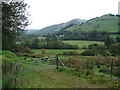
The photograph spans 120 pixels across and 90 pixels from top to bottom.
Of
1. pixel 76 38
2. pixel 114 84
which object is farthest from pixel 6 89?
pixel 76 38

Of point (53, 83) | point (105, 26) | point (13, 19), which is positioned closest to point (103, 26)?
point (105, 26)

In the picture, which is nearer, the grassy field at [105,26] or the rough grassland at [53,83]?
the rough grassland at [53,83]

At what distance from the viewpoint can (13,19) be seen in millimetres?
14602

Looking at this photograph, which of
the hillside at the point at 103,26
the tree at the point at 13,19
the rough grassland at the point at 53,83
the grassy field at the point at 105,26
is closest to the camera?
the rough grassland at the point at 53,83

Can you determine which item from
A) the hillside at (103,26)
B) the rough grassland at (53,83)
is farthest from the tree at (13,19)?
the hillside at (103,26)

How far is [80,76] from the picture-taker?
1174cm

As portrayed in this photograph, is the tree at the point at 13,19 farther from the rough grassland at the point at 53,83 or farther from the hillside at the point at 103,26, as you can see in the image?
the hillside at the point at 103,26

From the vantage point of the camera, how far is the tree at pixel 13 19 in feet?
45.5

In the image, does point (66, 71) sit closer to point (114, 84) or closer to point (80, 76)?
point (80, 76)

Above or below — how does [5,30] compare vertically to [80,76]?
above

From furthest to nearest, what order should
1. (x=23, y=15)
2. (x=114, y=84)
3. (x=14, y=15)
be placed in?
(x=23, y=15) < (x=14, y=15) < (x=114, y=84)

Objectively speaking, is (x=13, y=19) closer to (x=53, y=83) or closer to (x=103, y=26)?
(x=53, y=83)

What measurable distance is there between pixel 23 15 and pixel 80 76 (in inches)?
340

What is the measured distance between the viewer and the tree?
13.9m
